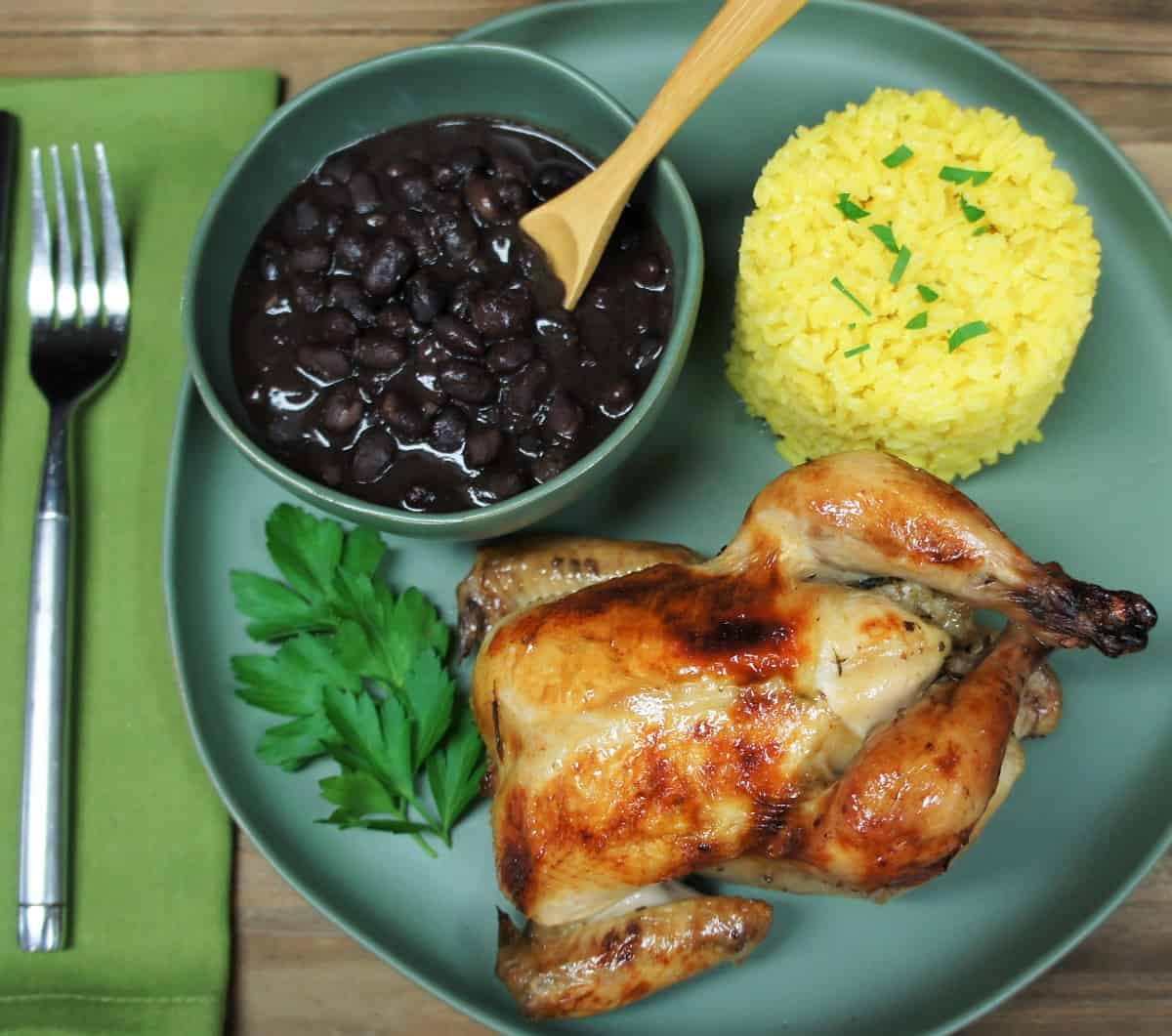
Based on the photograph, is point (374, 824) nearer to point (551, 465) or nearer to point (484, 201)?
point (551, 465)

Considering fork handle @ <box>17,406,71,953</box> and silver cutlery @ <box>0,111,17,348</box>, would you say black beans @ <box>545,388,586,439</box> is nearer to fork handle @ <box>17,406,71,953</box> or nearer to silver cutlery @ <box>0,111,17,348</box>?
fork handle @ <box>17,406,71,953</box>

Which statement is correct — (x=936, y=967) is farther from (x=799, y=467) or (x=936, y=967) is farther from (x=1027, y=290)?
(x=1027, y=290)

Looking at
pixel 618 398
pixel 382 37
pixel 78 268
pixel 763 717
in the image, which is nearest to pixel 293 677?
pixel 618 398

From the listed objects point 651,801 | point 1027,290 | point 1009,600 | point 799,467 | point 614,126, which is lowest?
point 651,801

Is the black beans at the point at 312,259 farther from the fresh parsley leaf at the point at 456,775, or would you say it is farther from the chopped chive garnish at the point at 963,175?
the chopped chive garnish at the point at 963,175

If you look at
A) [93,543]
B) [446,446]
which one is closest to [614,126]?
[446,446]

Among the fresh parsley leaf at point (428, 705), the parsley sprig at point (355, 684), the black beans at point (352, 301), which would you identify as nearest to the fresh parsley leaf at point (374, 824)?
the parsley sprig at point (355, 684)
